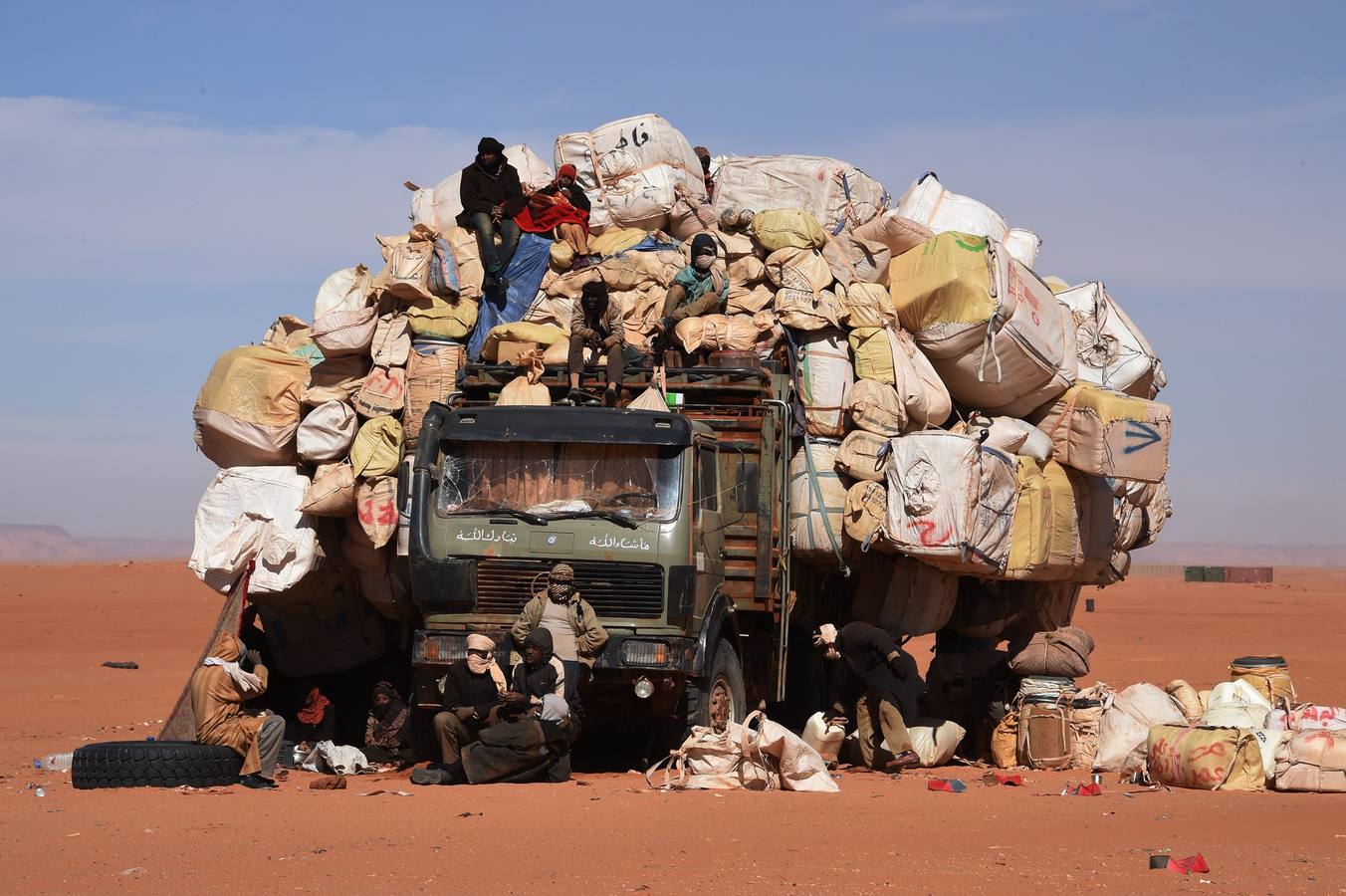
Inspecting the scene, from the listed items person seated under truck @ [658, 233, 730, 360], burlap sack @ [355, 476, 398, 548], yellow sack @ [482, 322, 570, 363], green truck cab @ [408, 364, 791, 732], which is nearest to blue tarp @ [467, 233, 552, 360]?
yellow sack @ [482, 322, 570, 363]

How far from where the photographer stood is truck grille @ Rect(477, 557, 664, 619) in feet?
39.1

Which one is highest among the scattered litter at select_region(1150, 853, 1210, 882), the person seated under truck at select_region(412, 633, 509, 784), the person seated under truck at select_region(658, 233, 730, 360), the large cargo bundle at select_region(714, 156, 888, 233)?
the large cargo bundle at select_region(714, 156, 888, 233)

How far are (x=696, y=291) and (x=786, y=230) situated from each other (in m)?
1.03

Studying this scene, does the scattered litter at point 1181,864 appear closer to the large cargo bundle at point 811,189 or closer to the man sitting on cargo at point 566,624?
the man sitting on cargo at point 566,624

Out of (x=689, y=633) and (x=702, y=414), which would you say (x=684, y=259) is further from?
(x=689, y=633)

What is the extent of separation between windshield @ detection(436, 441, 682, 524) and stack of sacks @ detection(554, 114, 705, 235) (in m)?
4.32

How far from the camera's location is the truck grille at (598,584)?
1193 centimetres

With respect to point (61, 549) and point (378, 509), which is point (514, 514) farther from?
point (61, 549)

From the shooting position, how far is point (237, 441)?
1445 cm

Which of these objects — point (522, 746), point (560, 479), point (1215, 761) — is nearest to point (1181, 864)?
point (1215, 761)

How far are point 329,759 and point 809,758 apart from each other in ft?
13.3

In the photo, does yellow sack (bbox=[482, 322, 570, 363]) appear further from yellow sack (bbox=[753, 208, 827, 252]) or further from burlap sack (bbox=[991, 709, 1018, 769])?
burlap sack (bbox=[991, 709, 1018, 769])

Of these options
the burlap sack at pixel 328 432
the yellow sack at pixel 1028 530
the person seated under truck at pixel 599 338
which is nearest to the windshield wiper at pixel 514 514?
the person seated under truck at pixel 599 338

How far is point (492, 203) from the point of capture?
1525cm
